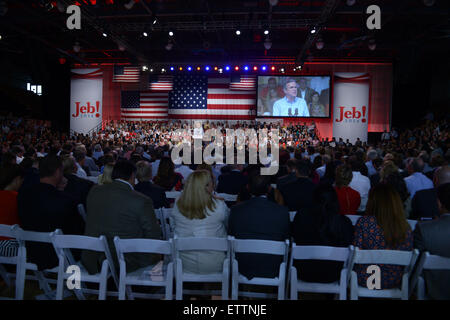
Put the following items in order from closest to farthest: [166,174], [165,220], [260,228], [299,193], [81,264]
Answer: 1. [260,228]
2. [81,264]
3. [165,220]
4. [299,193]
5. [166,174]

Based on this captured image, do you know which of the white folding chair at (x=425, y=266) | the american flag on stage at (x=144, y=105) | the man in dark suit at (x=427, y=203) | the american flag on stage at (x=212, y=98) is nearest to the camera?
the white folding chair at (x=425, y=266)

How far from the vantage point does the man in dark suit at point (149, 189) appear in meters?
3.98

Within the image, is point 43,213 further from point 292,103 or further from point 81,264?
point 292,103

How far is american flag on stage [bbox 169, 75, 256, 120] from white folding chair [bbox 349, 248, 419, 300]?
16819 mm

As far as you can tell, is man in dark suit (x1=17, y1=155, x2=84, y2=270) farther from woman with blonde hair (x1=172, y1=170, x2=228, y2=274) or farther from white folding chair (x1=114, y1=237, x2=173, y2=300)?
woman with blonde hair (x1=172, y1=170, x2=228, y2=274)

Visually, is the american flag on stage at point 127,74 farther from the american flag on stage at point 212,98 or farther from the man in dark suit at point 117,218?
the man in dark suit at point 117,218

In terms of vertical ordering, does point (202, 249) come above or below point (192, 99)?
below

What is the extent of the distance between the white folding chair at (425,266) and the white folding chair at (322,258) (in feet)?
1.53

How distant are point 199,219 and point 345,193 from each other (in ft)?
6.54

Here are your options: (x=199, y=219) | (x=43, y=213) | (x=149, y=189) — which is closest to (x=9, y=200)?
(x=43, y=213)

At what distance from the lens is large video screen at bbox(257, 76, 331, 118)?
1833cm

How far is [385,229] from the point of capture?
262cm

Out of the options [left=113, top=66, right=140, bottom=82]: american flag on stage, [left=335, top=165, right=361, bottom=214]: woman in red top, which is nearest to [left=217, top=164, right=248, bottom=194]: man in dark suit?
[left=335, top=165, right=361, bottom=214]: woman in red top

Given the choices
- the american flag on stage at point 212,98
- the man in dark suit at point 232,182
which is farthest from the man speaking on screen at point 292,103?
the man in dark suit at point 232,182
